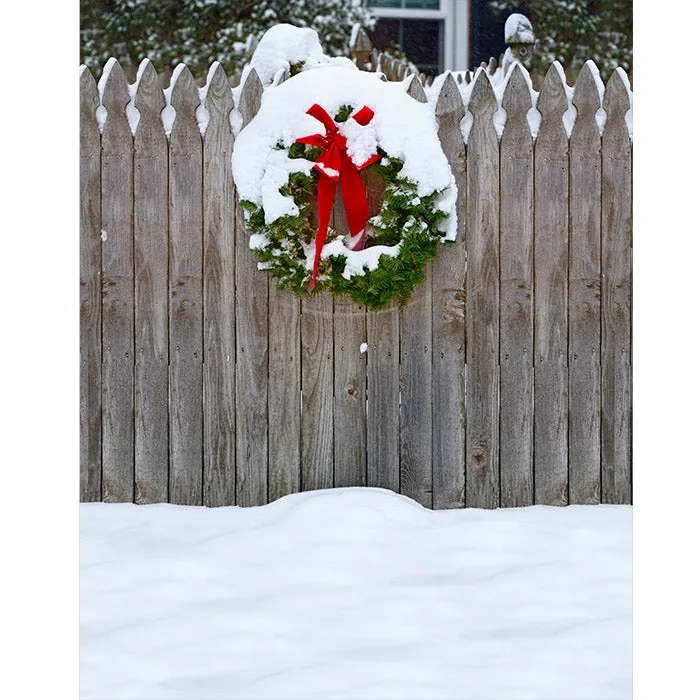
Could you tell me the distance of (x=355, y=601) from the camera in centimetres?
322

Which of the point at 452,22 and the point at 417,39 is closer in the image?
the point at 452,22

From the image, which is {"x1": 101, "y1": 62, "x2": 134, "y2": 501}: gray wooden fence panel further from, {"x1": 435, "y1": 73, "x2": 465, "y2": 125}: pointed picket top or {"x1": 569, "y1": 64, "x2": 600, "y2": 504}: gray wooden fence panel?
{"x1": 569, "y1": 64, "x2": 600, "y2": 504}: gray wooden fence panel

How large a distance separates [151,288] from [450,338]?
4.17 ft

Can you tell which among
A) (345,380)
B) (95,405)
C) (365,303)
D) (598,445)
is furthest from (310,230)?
(598,445)

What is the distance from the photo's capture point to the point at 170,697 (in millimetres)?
2555

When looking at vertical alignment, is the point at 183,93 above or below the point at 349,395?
above

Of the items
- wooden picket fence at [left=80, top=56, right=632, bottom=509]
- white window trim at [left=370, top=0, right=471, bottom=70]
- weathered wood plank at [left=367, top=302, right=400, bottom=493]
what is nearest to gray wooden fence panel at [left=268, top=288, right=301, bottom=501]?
wooden picket fence at [left=80, top=56, right=632, bottom=509]

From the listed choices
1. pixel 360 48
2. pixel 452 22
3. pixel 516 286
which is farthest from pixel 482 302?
pixel 452 22

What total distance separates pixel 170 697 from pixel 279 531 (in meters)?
1.28

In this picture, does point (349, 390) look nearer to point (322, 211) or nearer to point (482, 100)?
point (322, 211)

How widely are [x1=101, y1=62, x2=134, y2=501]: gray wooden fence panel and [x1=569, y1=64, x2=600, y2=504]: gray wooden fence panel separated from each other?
6.10 feet

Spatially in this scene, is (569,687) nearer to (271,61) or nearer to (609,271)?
(609,271)

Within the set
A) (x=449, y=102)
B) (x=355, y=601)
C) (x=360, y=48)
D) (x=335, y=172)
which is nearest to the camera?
(x=355, y=601)

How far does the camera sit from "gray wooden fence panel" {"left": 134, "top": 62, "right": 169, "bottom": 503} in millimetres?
4117
